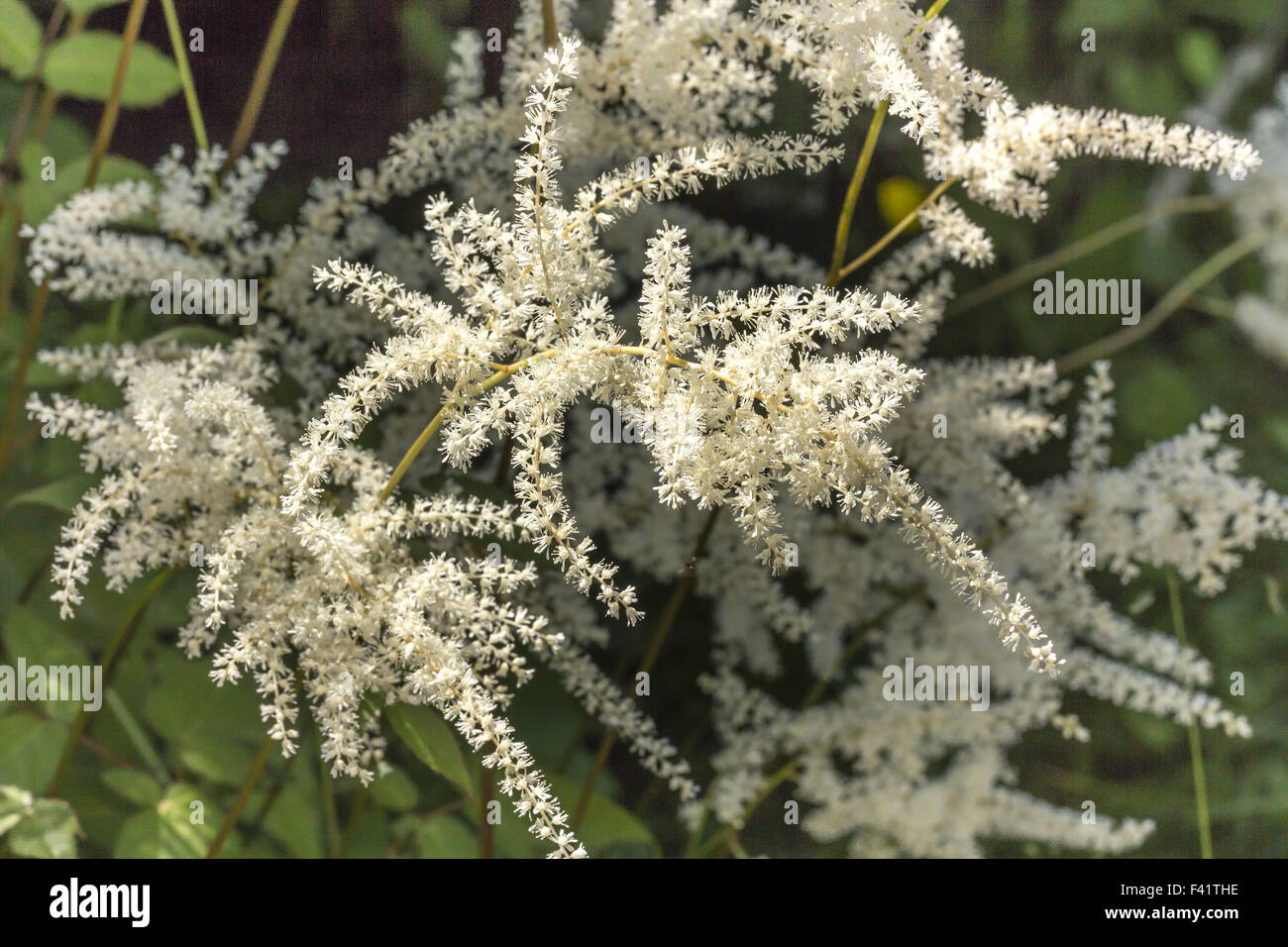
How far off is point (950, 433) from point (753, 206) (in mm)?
294

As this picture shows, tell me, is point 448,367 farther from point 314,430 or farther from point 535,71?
point 535,71

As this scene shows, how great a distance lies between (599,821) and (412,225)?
590mm

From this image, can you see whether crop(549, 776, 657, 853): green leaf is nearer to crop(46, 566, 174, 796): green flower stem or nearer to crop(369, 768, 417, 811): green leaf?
crop(369, 768, 417, 811): green leaf

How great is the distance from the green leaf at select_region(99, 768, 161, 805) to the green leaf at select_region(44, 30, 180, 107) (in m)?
0.61

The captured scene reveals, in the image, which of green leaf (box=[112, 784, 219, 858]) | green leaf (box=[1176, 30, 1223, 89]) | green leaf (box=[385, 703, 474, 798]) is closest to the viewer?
green leaf (box=[385, 703, 474, 798])

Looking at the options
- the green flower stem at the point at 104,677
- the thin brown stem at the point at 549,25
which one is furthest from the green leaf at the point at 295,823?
the thin brown stem at the point at 549,25

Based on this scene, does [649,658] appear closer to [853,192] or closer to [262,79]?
[853,192]

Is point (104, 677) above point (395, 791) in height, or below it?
above

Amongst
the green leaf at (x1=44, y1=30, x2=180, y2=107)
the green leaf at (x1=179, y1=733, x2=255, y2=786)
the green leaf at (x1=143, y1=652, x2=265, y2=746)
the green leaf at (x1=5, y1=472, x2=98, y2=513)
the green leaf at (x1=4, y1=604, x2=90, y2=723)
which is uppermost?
the green leaf at (x1=44, y1=30, x2=180, y2=107)

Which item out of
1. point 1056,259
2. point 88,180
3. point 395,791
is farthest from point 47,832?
point 1056,259

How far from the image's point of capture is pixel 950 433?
829 mm

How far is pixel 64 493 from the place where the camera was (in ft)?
2.61

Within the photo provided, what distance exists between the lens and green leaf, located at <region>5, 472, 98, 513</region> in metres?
0.78

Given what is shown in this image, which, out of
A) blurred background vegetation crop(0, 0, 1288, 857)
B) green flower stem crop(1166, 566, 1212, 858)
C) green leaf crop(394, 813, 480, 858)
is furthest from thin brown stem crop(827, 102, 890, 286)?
green leaf crop(394, 813, 480, 858)
